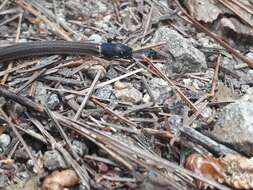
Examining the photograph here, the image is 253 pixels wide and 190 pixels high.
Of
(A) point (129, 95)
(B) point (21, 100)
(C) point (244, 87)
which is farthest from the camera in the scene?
(C) point (244, 87)

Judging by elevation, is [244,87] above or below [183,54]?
below

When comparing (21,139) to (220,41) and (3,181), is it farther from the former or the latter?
(220,41)

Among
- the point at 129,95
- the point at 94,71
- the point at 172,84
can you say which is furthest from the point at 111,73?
the point at 172,84

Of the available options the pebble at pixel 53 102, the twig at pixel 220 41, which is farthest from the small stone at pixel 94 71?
the twig at pixel 220 41

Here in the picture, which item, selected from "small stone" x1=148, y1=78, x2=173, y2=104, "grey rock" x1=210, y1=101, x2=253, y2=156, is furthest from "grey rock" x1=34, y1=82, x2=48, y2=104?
"grey rock" x1=210, y1=101, x2=253, y2=156

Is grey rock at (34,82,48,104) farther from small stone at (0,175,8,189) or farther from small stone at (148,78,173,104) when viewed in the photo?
small stone at (148,78,173,104)

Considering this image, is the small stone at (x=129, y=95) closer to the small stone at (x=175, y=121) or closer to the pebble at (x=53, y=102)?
the small stone at (x=175, y=121)

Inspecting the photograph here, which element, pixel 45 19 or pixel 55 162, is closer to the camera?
pixel 55 162
